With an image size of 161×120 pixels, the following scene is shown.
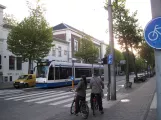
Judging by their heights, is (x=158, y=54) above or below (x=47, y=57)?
below

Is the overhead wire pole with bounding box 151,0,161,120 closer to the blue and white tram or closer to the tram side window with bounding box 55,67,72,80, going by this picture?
the blue and white tram

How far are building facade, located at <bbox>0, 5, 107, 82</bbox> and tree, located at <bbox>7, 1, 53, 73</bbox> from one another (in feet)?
14.3

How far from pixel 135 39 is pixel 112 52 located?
13.5 m

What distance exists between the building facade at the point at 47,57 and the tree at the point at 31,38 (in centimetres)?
436

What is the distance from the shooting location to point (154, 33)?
176 inches

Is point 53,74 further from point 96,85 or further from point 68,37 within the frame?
point 68,37

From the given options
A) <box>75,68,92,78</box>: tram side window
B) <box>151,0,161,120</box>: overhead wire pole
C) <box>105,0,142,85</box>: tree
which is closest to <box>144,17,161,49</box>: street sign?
<box>151,0,161,120</box>: overhead wire pole

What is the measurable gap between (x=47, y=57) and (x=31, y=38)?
51.2 feet

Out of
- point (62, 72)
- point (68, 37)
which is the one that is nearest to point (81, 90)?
point (62, 72)

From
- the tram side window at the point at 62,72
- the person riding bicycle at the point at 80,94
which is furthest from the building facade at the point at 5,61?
the person riding bicycle at the point at 80,94

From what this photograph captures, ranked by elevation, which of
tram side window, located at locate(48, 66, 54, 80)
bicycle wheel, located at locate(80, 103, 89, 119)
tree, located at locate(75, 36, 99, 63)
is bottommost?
bicycle wheel, located at locate(80, 103, 89, 119)

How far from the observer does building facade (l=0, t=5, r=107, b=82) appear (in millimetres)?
37188

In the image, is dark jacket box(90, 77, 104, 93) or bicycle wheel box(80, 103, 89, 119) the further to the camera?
dark jacket box(90, 77, 104, 93)

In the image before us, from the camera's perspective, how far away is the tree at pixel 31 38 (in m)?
32.8
